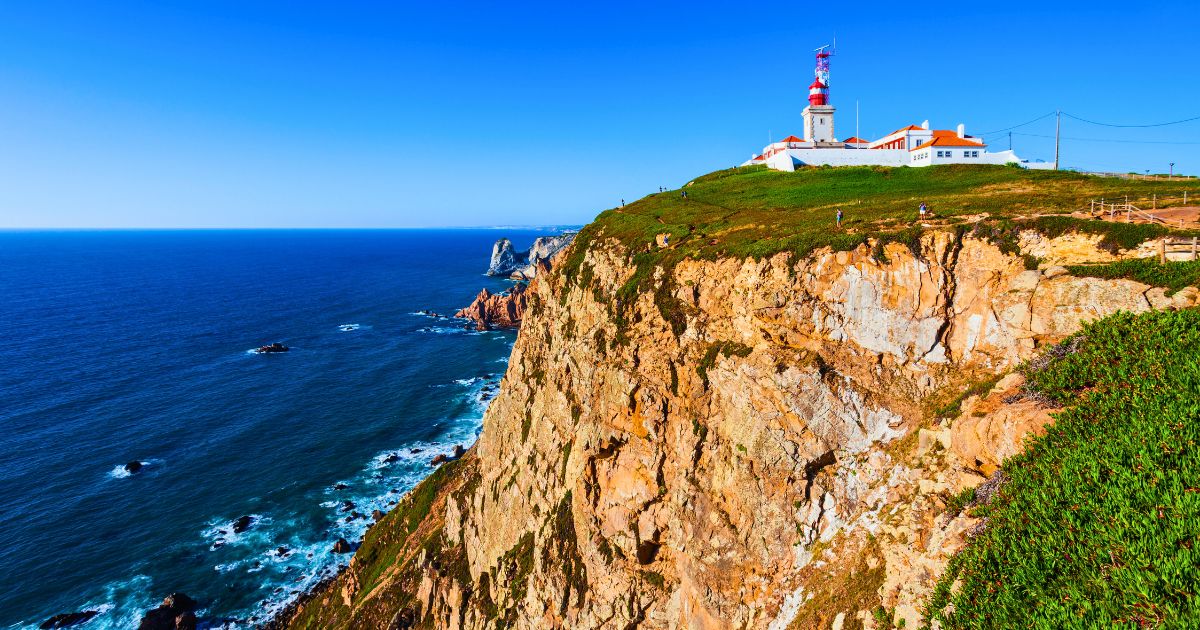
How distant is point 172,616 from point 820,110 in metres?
82.2

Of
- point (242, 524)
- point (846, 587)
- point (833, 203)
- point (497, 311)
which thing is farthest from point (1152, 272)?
point (497, 311)

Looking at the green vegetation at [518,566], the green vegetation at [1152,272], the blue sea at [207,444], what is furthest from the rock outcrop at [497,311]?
the green vegetation at [1152,272]

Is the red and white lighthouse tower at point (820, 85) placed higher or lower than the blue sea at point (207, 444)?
higher

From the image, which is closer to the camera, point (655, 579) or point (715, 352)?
point (655, 579)

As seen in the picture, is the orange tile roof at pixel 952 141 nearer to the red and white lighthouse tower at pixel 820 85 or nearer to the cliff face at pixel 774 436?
the red and white lighthouse tower at pixel 820 85

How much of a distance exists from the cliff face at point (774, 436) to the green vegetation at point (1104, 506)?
156 centimetres

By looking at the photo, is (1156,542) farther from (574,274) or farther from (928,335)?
(574,274)

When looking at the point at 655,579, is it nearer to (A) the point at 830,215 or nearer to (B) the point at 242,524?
(A) the point at 830,215

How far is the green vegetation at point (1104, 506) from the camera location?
37.6 ft

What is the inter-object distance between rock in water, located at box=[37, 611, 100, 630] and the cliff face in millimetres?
25762

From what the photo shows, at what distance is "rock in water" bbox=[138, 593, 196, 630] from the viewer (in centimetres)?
4041

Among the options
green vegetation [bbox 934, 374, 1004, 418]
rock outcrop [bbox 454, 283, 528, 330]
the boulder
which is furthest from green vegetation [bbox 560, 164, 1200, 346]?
rock outcrop [bbox 454, 283, 528, 330]

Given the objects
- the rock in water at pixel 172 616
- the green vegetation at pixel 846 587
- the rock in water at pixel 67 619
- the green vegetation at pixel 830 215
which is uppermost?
the green vegetation at pixel 830 215

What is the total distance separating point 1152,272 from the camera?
18.5 m
